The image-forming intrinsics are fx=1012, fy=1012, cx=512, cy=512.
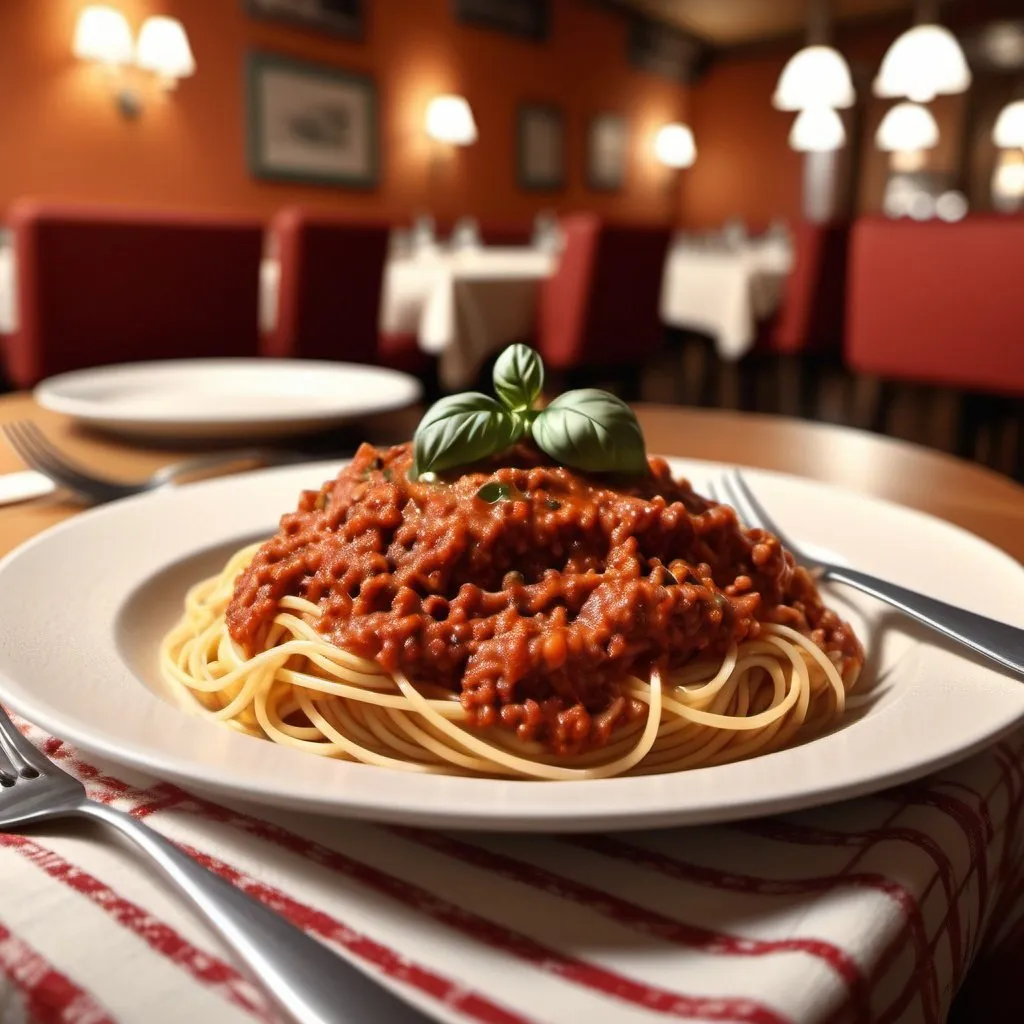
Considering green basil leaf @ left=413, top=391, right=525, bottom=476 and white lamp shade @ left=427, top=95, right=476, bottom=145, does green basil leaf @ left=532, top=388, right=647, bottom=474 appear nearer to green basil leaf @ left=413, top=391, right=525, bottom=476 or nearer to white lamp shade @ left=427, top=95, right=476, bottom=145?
green basil leaf @ left=413, top=391, right=525, bottom=476

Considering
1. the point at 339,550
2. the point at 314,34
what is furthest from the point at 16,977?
the point at 314,34

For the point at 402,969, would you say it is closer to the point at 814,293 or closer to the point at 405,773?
the point at 405,773

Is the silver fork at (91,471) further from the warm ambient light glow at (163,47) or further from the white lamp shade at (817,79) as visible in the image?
the white lamp shade at (817,79)

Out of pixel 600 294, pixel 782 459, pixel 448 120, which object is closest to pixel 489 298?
pixel 600 294

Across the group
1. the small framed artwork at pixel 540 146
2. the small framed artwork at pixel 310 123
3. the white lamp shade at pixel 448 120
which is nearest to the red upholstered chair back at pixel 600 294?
the small framed artwork at pixel 310 123

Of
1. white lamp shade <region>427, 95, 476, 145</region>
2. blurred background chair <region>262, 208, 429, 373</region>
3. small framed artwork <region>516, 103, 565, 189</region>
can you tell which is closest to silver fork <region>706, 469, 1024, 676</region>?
blurred background chair <region>262, 208, 429, 373</region>

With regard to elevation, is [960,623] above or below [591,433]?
below
